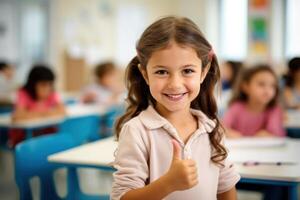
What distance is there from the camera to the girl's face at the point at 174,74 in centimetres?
122

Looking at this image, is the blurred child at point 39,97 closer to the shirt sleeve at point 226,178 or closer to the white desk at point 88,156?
the white desk at point 88,156

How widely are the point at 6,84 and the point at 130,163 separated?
199 inches

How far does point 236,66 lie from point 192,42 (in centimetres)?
370

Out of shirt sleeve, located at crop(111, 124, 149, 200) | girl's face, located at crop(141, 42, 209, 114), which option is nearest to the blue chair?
shirt sleeve, located at crop(111, 124, 149, 200)

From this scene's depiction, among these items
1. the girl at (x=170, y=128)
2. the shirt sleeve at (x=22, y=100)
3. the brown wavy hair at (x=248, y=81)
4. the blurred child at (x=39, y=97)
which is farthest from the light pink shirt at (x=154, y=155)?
the shirt sleeve at (x=22, y=100)

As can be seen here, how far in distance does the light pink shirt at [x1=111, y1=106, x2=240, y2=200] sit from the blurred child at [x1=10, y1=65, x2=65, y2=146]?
2332 mm

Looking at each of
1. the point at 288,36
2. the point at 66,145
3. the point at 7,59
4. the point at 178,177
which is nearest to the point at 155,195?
the point at 178,177

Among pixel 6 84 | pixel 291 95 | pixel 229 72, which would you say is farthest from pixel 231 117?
pixel 6 84

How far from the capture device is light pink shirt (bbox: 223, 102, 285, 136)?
2490 mm

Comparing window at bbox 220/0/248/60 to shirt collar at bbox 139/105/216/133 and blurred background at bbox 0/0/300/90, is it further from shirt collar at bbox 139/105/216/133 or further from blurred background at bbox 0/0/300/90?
shirt collar at bbox 139/105/216/133

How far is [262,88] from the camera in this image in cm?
252

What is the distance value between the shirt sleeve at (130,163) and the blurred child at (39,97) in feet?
7.67

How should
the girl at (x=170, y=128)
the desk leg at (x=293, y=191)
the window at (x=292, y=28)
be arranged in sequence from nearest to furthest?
the girl at (x=170, y=128) → the desk leg at (x=293, y=191) → the window at (x=292, y=28)

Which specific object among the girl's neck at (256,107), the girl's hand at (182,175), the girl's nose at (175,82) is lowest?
the girl's neck at (256,107)
